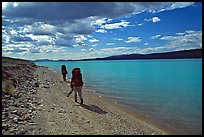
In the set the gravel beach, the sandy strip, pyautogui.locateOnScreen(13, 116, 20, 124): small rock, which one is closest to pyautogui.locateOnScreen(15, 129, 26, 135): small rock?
the gravel beach

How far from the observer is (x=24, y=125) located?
969cm

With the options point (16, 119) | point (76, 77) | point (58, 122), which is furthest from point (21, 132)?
point (76, 77)

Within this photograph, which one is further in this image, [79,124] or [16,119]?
[79,124]

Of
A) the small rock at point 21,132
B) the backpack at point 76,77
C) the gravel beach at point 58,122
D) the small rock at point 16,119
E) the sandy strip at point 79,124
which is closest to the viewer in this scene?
the small rock at point 21,132

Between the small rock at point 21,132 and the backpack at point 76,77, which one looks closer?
the small rock at point 21,132

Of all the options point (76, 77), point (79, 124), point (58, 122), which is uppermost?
point (76, 77)

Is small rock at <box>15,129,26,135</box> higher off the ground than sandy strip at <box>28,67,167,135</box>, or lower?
higher

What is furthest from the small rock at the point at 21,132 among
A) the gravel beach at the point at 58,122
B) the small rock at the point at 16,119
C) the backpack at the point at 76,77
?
the backpack at the point at 76,77

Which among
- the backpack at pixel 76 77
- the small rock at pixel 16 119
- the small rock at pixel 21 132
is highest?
the backpack at pixel 76 77

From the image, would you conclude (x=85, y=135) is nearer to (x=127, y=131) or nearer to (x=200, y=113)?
(x=127, y=131)

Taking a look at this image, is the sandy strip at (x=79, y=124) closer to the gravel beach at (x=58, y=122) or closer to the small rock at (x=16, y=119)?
the gravel beach at (x=58, y=122)

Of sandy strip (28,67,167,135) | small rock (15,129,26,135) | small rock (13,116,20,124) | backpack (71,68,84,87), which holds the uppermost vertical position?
backpack (71,68,84,87)

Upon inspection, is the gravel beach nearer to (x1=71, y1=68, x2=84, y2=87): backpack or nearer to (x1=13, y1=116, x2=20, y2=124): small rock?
(x1=13, y1=116, x2=20, y2=124): small rock

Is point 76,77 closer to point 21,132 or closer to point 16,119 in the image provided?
point 16,119
